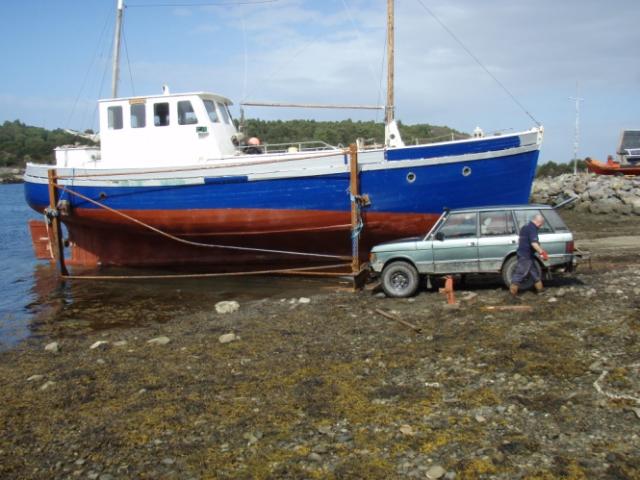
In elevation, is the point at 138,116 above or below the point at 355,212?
above

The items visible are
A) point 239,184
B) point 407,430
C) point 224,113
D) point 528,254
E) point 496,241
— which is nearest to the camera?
point 407,430

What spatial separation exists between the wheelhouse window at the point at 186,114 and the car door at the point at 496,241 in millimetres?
9608

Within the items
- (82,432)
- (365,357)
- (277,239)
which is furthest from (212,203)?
(82,432)

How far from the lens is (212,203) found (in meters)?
16.4

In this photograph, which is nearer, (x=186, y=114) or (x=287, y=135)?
(x=186, y=114)

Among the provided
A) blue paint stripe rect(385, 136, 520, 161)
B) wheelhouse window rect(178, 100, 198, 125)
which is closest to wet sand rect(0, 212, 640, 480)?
blue paint stripe rect(385, 136, 520, 161)

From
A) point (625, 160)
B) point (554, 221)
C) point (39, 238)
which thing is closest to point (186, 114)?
point (39, 238)

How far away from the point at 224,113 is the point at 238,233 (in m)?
4.30

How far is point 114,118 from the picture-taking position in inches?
699

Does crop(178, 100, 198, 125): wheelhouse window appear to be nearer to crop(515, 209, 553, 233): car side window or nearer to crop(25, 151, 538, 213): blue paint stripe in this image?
crop(25, 151, 538, 213): blue paint stripe

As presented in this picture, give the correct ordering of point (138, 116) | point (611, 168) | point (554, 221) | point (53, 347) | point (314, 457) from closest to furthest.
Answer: point (314, 457)
point (53, 347)
point (554, 221)
point (138, 116)
point (611, 168)

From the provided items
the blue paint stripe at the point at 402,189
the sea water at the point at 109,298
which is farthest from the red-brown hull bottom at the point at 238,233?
the sea water at the point at 109,298

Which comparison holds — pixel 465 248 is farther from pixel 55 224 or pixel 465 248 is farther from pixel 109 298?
pixel 55 224

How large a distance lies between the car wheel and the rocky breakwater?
714 inches
